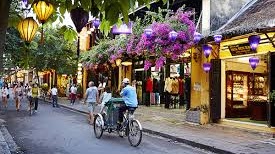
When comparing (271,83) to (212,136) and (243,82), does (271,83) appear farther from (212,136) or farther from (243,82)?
(243,82)

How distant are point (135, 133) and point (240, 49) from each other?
6156 mm

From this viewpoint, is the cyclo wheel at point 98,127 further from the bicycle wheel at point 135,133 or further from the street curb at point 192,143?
the street curb at point 192,143

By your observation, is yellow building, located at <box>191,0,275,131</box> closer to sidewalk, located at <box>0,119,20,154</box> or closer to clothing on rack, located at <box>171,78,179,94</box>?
clothing on rack, located at <box>171,78,179,94</box>

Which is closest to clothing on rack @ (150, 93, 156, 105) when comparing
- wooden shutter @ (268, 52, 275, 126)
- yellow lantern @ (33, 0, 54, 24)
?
wooden shutter @ (268, 52, 275, 126)

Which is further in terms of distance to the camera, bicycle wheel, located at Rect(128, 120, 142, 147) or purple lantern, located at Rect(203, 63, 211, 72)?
purple lantern, located at Rect(203, 63, 211, 72)

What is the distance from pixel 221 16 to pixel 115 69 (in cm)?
1664

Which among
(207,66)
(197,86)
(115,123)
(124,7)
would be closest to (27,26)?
(124,7)

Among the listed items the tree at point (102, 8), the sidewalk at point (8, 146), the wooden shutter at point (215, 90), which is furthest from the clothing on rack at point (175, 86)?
the tree at point (102, 8)

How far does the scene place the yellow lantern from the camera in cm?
560

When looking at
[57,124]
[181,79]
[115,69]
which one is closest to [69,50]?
[115,69]

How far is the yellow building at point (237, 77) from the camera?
50.8 feet

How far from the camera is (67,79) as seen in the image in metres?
50.0

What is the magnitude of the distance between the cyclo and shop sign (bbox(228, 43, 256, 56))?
5.42 metres

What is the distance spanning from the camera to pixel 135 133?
1208 cm
